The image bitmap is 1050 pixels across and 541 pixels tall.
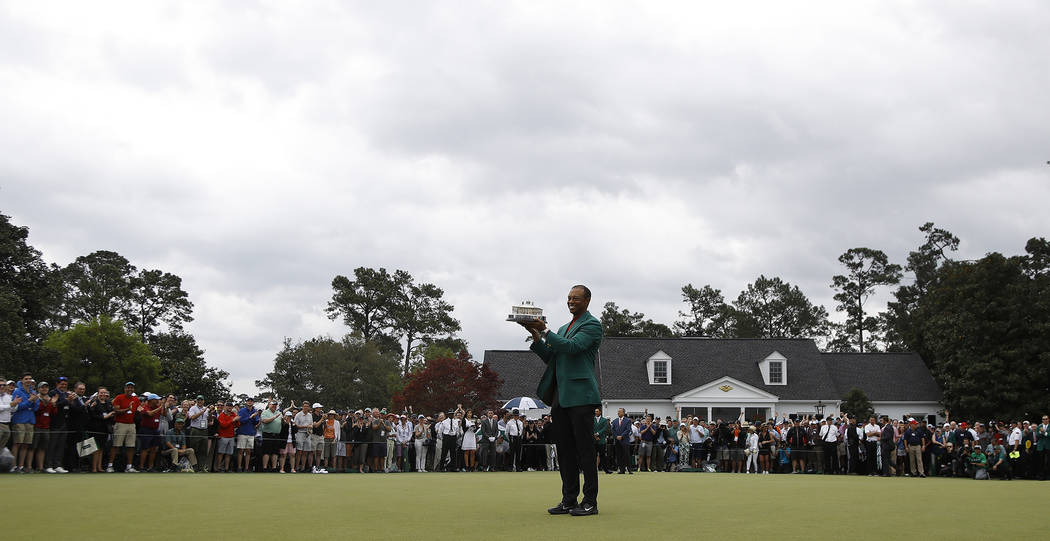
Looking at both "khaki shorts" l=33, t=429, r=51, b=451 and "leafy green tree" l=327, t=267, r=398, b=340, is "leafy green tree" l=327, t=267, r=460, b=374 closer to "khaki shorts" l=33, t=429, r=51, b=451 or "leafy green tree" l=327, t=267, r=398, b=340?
"leafy green tree" l=327, t=267, r=398, b=340

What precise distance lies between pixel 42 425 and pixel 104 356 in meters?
39.2

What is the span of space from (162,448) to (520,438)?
37.8 ft

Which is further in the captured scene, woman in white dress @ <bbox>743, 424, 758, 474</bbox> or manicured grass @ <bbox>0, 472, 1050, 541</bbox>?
woman in white dress @ <bbox>743, 424, 758, 474</bbox>

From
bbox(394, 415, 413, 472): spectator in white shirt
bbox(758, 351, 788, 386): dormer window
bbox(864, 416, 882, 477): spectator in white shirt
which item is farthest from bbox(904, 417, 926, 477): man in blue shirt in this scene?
bbox(758, 351, 788, 386): dormer window

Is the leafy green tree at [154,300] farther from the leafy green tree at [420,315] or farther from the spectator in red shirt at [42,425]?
the spectator in red shirt at [42,425]

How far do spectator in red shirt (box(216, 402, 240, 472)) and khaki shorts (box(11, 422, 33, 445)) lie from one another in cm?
496

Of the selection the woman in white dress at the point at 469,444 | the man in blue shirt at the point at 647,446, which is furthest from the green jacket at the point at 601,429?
the woman in white dress at the point at 469,444

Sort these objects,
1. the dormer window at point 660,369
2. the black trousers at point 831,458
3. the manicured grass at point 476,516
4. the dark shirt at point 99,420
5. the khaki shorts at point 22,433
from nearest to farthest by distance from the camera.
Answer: the manicured grass at point 476,516 < the khaki shorts at point 22,433 < the dark shirt at point 99,420 < the black trousers at point 831,458 < the dormer window at point 660,369

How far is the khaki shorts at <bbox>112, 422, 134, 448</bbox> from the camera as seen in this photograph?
1686cm

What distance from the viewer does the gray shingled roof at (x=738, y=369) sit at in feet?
172

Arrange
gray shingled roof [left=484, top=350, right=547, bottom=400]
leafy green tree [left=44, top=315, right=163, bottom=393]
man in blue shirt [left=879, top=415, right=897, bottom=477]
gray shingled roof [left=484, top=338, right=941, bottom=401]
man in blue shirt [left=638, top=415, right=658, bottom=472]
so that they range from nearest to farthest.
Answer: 1. man in blue shirt [left=879, top=415, right=897, bottom=477]
2. man in blue shirt [left=638, top=415, right=658, bottom=472]
3. leafy green tree [left=44, top=315, right=163, bottom=393]
4. gray shingled roof [left=484, top=338, right=941, bottom=401]
5. gray shingled roof [left=484, top=350, right=547, bottom=400]

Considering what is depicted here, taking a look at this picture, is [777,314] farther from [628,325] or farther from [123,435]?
[123,435]

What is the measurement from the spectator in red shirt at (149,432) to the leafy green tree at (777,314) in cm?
7076

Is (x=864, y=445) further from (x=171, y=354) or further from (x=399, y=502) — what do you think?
(x=171, y=354)
